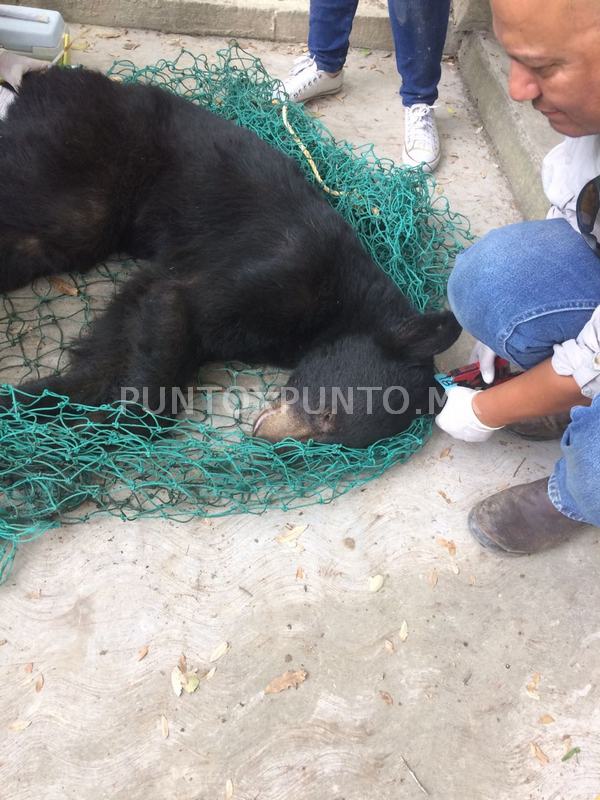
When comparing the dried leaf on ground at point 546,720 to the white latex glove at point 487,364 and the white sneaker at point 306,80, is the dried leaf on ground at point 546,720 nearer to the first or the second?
the white latex glove at point 487,364

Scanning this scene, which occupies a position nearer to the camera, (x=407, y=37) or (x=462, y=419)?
(x=462, y=419)

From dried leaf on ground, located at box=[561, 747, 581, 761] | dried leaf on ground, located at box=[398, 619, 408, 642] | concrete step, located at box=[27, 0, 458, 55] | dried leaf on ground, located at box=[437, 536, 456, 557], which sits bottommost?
dried leaf on ground, located at box=[561, 747, 581, 761]

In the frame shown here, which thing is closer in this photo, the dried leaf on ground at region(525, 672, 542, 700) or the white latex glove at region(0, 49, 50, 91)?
the dried leaf on ground at region(525, 672, 542, 700)

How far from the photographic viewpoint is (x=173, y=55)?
3904mm

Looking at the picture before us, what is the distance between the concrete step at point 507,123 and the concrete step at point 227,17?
30 centimetres

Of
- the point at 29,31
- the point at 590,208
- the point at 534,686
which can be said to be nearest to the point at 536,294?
the point at 590,208

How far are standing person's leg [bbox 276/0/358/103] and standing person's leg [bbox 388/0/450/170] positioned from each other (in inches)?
14.1

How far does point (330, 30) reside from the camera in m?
3.55

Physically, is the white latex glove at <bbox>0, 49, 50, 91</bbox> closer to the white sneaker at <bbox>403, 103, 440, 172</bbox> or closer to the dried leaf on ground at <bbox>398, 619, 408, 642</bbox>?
the white sneaker at <bbox>403, 103, 440, 172</bbox>

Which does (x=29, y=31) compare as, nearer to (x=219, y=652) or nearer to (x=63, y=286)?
(x=63, y=286)

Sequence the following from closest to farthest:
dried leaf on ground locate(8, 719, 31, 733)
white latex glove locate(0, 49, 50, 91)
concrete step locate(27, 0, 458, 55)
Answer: dried leaf on ground locate(8, 719, 31, 733) < white latex glove locate(0, 49, 50, 91) < concrete step locate(27, 0, 458, 55)

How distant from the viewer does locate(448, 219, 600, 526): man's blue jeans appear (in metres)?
2.04

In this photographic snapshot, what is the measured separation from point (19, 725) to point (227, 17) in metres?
4.01

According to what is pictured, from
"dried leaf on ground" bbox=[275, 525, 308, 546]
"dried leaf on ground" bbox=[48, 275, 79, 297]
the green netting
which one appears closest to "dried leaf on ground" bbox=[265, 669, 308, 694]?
"dried leaf on ground" bbox=[275, 525, 308, 546]
